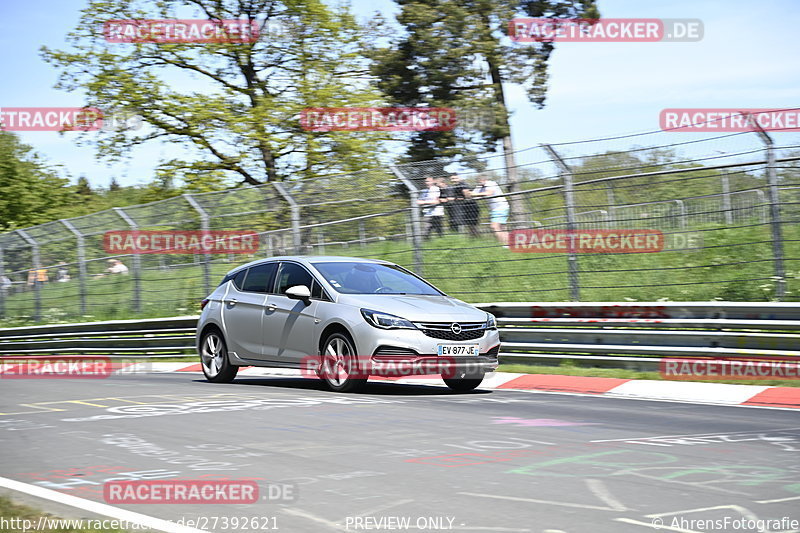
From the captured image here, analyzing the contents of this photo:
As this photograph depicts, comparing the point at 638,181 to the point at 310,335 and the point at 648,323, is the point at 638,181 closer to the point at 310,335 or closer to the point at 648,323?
the point at 648,323

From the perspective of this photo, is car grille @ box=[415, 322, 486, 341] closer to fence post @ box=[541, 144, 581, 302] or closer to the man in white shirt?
fence post @ box=[541, 144, 581, 302]

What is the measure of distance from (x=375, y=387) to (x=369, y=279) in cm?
130

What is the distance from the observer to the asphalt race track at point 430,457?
203 inches

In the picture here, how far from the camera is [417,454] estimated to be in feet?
23.0

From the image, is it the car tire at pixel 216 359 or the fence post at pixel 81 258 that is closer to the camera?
the car tire at pixel 216 359

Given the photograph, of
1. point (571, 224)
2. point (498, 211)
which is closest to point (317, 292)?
point (571, 224)

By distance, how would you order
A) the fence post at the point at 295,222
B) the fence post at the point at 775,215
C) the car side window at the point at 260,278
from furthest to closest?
the fence post at the point at 295,222 → the car side window at the point at 260,278 → the fence post at the point at 775,215

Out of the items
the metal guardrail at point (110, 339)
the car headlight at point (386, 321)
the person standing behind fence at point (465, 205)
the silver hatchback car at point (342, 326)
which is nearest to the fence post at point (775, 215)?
the silver hatchback car at point (342, 326)

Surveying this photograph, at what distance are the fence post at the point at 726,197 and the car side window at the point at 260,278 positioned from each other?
19.1 feet

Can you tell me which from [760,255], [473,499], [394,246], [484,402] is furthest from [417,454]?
[394,246]

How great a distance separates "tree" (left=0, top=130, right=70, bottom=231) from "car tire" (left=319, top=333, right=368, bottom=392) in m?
48.2

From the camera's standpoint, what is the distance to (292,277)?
480 inches

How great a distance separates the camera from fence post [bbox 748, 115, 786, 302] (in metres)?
11.9

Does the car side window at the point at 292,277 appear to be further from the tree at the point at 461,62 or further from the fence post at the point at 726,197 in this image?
the tree at the point at 461,62
